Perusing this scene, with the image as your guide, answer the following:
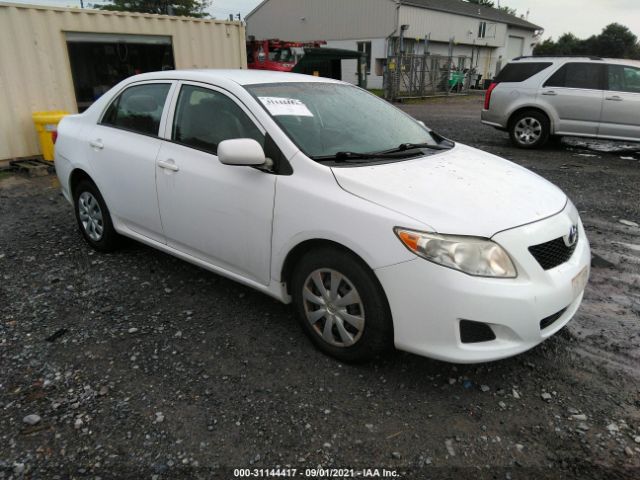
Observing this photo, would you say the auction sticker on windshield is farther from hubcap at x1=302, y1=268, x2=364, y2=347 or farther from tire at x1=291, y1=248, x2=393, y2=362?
hubcap at x1=302, y1=268, x2=364, y2=347

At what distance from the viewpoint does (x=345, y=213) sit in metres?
2.62

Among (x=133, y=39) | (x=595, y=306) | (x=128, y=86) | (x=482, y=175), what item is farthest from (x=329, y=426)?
(x=133, y=39)

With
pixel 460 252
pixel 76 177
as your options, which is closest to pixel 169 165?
pixel 76 177

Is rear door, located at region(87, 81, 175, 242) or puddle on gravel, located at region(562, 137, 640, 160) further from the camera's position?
puddle on gravel, located at region(562, 137, 640, 160)

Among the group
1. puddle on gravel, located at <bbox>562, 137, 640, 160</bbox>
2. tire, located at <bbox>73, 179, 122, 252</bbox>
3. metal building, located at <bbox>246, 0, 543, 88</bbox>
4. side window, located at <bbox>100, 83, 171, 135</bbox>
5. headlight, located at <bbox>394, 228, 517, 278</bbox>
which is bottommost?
puddle on gravel, located at <bbox>562, 137, 640, 160</bbox>

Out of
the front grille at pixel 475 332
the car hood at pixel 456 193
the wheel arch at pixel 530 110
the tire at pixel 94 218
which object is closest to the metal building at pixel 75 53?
the tire at pixel 94 218

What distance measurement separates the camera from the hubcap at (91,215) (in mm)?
4445

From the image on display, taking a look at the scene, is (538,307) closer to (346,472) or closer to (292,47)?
(346,472)

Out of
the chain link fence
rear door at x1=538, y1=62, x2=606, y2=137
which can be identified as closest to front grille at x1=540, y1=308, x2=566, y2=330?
rear door at x1=538, y1=62, x2=606, y2=137

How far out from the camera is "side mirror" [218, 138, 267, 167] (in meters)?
2.85

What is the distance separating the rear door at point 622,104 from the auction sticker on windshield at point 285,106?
7.83 meters

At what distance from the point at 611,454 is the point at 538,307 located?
74 centimetres

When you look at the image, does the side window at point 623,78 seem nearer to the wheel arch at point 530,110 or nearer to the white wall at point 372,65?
the wheel arch at point 530,110

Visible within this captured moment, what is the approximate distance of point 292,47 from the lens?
19781mm
